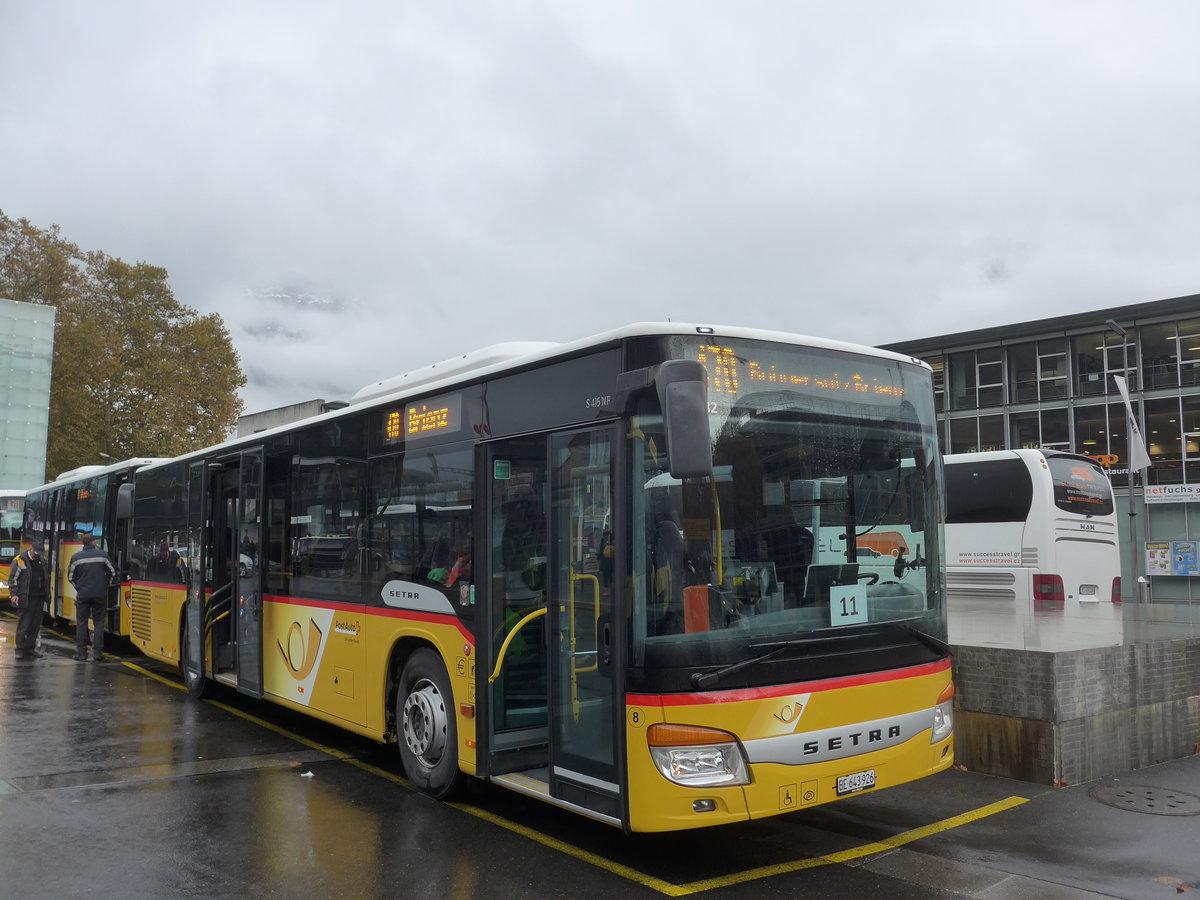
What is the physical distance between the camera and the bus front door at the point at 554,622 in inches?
221

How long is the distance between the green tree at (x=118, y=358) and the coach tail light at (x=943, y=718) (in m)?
41.4

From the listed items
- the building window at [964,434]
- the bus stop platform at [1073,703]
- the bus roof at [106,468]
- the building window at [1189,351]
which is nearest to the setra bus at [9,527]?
the bus roof at [106,468]

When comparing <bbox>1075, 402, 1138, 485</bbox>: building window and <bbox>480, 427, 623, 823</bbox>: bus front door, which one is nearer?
<bbox>480, 427, 623, 823</bbox>: bus front door

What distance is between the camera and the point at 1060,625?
35.0 feet

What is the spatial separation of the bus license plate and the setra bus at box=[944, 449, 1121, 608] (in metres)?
10.4

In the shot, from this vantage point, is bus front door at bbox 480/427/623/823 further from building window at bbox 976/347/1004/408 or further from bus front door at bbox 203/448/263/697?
building window at bbox 976/347/1004/408

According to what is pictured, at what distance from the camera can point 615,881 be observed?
558 cm

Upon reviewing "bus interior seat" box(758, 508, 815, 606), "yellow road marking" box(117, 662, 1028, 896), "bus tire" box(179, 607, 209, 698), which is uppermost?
"bus interior seat" box(758, 508, 815, 606)

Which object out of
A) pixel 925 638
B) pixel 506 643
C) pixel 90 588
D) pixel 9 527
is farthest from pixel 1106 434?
pixel 506 643

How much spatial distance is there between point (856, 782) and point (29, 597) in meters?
14.8

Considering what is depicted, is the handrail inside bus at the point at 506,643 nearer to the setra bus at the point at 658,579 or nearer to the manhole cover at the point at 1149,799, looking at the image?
the setra bus at the point at 658,579

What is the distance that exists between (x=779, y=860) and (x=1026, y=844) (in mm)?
1598

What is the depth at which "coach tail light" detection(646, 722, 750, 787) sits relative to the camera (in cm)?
518

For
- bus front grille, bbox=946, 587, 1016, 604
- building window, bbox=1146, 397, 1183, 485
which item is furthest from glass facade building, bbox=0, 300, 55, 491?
building window, bbox=1146, 397, 1183, 485
